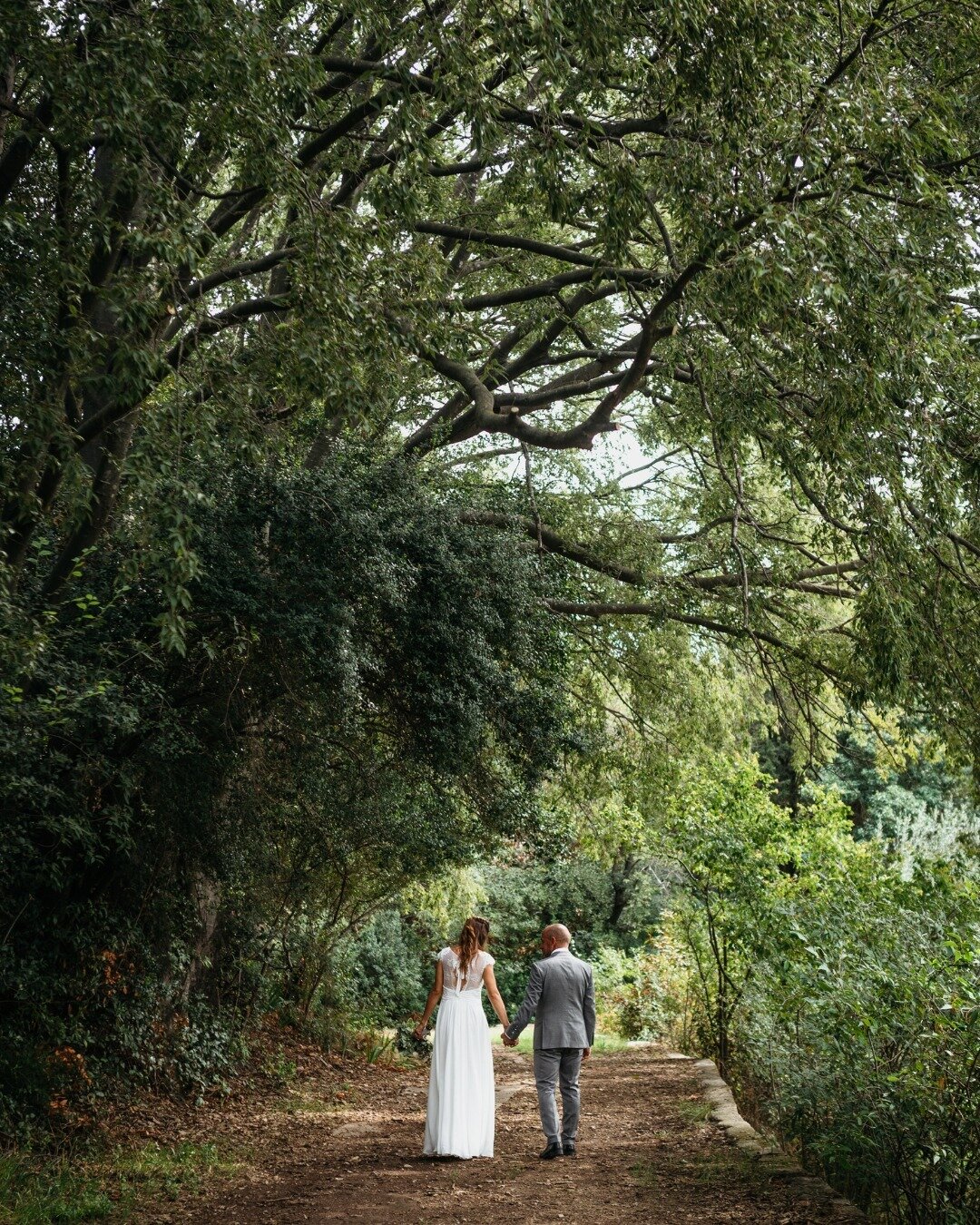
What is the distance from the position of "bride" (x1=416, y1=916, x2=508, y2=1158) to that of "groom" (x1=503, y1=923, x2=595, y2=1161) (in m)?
0.31

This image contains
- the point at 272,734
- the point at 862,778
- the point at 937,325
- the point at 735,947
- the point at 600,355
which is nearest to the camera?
the point at 937,325

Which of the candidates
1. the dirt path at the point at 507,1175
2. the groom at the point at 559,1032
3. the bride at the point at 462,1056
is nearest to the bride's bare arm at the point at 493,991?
the bride at the point at 462,1056

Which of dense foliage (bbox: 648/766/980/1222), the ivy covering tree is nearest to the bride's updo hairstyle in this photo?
the ivy covering tree

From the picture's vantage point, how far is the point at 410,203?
23.7 feet

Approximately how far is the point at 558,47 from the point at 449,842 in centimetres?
744

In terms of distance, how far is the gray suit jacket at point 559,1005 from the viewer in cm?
850

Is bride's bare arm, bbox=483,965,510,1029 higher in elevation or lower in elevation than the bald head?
lower

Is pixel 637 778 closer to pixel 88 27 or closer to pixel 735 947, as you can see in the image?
pixel 735 947

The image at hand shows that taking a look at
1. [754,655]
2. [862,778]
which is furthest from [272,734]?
[862,778]

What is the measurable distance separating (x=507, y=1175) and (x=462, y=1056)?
99 centimetres

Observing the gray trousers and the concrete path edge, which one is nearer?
the concrete path edge

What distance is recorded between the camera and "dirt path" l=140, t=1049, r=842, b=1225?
6785 millimetres

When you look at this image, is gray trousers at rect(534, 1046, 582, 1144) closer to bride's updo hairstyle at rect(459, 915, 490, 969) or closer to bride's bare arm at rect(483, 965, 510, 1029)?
bride's bare arm at rect(483, 965, 510, 1029)

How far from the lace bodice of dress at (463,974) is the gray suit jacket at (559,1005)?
1.48 feet
